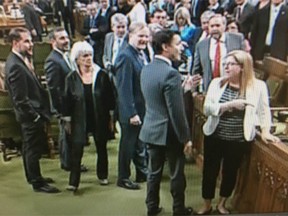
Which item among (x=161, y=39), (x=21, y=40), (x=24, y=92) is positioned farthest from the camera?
(x=24, y=92)

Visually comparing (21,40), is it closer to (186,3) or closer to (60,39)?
(60,39)

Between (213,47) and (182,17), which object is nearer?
(213,47)

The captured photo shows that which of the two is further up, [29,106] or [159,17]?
[159,17]

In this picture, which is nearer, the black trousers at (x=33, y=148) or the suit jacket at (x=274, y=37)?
the suit jacket at (x=274, y=37)

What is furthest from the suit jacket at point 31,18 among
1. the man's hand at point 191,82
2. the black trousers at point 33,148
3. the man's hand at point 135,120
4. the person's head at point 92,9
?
the man's hand at point 191,82

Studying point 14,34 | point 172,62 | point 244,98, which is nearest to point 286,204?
point 244,98

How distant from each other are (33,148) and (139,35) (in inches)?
29.2

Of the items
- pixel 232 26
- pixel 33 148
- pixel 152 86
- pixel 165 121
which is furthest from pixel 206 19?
pixel 33 148

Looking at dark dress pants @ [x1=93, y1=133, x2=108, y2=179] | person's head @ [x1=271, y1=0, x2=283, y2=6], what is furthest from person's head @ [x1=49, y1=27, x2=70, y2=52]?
person's head @ [x1=271, y1=0, x2=283, y2=6]

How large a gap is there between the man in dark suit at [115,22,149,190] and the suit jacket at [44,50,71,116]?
25 centimetres

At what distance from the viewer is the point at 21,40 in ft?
10.2

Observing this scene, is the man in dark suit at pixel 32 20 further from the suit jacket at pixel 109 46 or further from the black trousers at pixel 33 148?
the black trousers at pixel 33 148

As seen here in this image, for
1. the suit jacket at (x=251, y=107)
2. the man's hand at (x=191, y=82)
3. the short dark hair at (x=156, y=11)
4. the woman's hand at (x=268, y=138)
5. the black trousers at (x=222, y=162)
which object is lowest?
the black trousers at (x=222, y=162)

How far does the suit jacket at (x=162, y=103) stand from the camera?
3.00m
